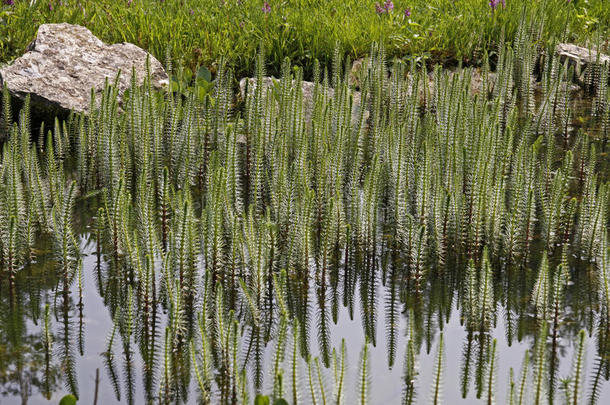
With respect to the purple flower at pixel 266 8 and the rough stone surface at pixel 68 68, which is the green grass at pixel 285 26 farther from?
the rough stone surface at pixel 68 68

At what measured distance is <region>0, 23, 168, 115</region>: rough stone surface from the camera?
6.27m

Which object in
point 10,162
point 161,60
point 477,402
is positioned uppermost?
point 161,60

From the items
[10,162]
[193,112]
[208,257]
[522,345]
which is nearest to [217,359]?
[208,257]

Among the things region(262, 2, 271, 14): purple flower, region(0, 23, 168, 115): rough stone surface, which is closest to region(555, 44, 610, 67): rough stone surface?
region(262, 2, 271, 14): purple flower

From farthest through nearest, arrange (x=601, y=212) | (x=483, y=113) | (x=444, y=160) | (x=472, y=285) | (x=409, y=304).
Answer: (x=483, y=113), (x=444, y=160), (x=601, y=212), (x=409, y=304), (x=472, y=285)

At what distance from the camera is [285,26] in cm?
738

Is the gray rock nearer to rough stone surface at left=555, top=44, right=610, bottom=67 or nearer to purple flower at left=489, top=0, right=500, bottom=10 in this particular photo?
rough stone surface at left=555, top=44, right=610, bottom=67

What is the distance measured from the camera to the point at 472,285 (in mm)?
3650

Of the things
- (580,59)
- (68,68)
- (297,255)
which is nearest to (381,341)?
(297,255)

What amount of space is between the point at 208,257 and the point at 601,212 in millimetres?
1886

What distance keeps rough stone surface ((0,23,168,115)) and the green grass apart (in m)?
0.35

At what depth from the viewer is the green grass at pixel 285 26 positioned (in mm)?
7246

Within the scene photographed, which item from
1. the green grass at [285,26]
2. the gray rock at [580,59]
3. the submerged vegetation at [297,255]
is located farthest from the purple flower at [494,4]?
the submerged vegetation at [297,255]

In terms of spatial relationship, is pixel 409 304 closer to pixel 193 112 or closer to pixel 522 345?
pixel 522 345
